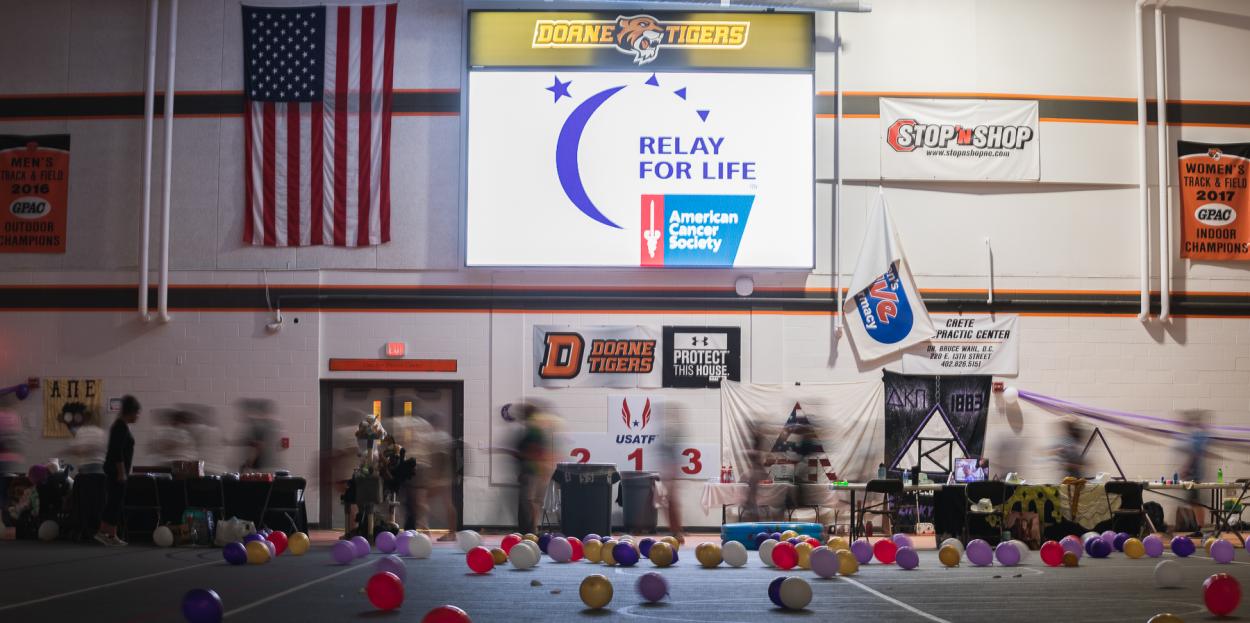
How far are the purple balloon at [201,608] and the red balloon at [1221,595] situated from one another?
619 centimetres

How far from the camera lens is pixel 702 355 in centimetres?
1825

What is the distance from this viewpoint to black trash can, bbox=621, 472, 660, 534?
56.9 ft

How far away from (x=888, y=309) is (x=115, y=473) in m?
11.2

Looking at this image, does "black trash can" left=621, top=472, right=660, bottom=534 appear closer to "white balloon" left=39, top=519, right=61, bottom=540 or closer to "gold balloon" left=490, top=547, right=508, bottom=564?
"gold balloon" left=490, top=547, right=508, bottom=564

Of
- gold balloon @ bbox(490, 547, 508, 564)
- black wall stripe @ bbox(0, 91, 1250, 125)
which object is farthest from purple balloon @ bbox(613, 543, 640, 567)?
black wall stripe @ bbox(0, 91, 1250, 125)

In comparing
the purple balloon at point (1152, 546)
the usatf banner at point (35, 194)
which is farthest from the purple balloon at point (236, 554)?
the purple balloon at point (1152, 546)

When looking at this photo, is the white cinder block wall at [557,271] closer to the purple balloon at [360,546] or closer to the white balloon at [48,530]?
the white balloon at [48,530]

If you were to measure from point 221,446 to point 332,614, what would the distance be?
11250 mm

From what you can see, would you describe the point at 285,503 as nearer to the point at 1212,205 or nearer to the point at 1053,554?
the point at 1053,554

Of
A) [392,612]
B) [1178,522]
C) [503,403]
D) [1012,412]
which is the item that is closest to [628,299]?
[503,403]

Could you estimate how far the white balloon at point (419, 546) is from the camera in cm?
1248

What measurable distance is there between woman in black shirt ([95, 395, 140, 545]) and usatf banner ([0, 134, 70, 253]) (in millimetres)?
5761

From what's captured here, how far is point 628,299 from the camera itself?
60.1 ft

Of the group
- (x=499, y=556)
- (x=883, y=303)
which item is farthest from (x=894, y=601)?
(x=883, y=303)
